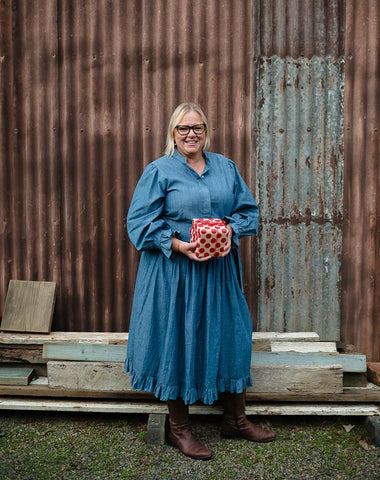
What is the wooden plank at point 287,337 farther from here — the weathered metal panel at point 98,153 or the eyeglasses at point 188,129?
the eyeglasses at point 188,129

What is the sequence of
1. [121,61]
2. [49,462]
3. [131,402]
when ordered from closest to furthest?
[49,462] → [131,402] → [121,61]

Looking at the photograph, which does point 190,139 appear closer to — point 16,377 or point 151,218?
point 151,218

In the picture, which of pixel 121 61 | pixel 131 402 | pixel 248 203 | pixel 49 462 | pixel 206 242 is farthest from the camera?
pixel 121 61

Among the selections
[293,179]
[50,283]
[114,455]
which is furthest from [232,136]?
[114,455]

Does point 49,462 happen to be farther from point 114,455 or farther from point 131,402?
point 131,402

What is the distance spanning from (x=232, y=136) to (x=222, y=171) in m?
0.94

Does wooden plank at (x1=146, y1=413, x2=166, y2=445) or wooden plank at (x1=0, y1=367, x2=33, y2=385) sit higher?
wooden plank at (x1=0, y1=367, x2=33, y2=385)

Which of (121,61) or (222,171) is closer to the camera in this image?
(222,171)

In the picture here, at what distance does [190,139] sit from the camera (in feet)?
9.92

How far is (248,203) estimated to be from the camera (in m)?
3.20

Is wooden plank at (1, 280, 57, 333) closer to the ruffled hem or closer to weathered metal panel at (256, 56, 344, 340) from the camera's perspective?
the ruffled hem

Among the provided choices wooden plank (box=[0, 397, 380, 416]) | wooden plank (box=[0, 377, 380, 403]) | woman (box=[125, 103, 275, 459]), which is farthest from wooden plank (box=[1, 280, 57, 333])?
woman (box=[125, 103, 275, 459])

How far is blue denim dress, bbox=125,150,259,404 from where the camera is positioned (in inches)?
116

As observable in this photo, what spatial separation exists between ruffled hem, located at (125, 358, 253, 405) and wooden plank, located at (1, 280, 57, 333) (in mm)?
→ 1181
